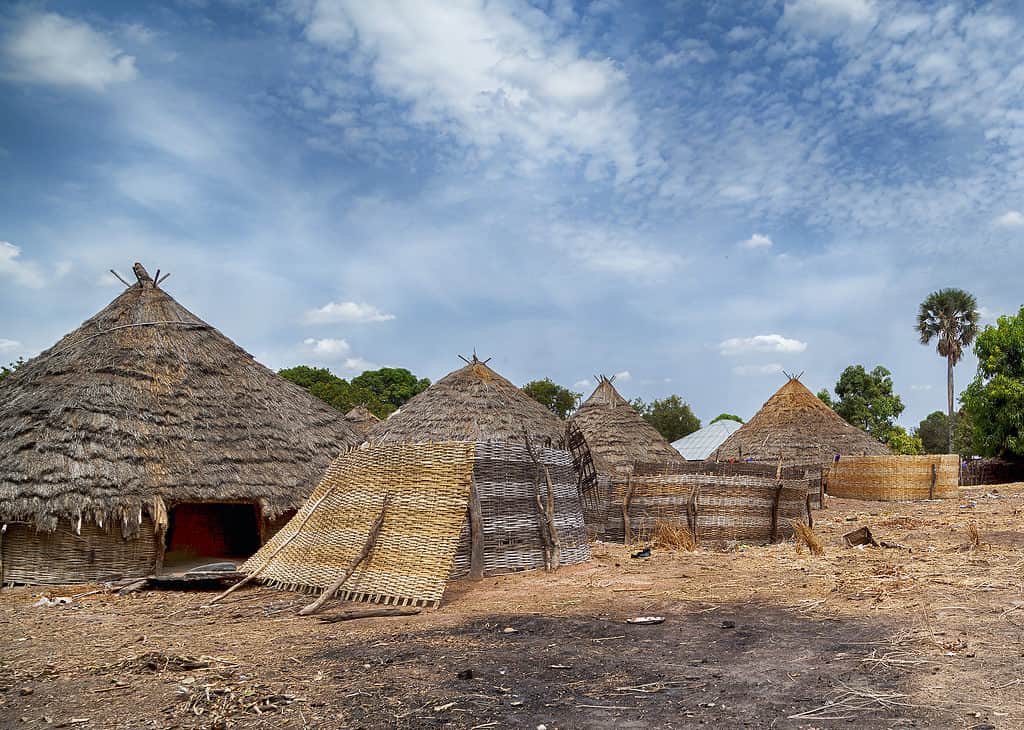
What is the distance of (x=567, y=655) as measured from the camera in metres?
6.35

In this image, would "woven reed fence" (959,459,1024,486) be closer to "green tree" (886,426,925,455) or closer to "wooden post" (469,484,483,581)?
"green tree" (886,426,925,455)

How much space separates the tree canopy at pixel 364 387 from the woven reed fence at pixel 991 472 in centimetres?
2725

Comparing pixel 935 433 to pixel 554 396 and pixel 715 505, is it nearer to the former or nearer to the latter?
pixel 554 396

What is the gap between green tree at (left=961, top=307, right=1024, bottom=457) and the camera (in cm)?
3172

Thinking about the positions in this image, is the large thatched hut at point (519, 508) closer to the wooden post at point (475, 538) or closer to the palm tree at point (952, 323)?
the wooden post at point (475, 538)

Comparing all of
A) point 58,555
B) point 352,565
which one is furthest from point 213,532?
point 352,565

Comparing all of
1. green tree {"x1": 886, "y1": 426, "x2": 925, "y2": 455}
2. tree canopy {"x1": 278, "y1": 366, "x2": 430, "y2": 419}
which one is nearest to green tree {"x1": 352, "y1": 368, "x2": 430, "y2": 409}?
tree canopy {"x1": 278, "y1": 366, "x2": 430, "y2": 419}

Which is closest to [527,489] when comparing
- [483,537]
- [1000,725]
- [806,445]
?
[483,537]

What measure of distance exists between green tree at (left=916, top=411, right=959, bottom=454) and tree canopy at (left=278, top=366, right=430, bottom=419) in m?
36.8

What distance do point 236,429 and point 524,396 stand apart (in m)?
11.6

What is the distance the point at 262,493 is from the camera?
13.1 m

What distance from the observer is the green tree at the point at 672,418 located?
181 feet

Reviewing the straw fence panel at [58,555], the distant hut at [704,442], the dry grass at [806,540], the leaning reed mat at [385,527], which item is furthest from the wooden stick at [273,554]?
the distant hut at [704,442]

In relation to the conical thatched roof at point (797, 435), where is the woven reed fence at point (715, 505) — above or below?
below
